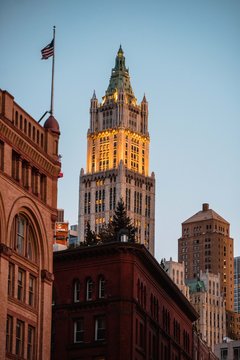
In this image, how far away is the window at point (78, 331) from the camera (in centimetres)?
9944

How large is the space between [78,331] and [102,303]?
3284 millimetres

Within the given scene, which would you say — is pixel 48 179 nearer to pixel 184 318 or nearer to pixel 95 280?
pixel 95 280

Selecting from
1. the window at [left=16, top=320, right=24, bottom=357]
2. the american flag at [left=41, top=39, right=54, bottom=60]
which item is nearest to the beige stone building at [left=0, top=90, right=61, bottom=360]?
the window at [left=16, top=320, right=24, bottom=357]

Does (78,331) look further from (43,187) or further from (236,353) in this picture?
(236,353)

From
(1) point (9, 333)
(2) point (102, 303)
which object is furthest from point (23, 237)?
(2) point (102, 303)

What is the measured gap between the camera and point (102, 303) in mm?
99438

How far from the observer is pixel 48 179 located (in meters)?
80.2

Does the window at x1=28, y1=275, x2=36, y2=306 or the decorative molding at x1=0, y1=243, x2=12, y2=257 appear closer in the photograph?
the decorative molding at x1=0, y1=243, x2=12, y2=257

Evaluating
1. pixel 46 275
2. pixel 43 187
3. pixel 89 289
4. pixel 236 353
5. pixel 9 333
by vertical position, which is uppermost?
pixel 236 353

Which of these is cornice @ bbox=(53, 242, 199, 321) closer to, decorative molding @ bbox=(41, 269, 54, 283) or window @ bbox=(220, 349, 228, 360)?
decorative molding @ bbox=(41, 269, 54, 283)

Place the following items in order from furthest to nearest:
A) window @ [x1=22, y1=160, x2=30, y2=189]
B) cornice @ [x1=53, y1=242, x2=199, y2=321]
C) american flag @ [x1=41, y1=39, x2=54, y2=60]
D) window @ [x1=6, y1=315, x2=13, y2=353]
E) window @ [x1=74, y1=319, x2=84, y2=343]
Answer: cornice @ [x1=53, y1=242, x2=199, y2=321], window @ [x1=74, y1=319, x2=84, y2=343], american flag @ [x1=41, y1=39, x2=54, y2=60], window @ [x1=22, y1=160, x2=30, y2=189], window @ [x1=6, y1=315, x2=13, y2=353]

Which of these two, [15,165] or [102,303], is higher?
[15,165]

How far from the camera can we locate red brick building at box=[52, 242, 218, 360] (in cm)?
9800

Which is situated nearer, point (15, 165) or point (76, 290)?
point (15, 165)
